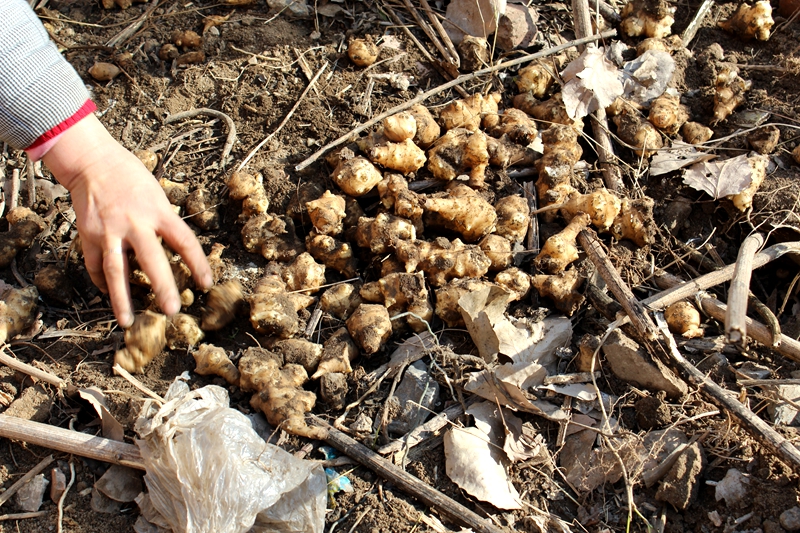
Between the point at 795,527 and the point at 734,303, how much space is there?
715mm

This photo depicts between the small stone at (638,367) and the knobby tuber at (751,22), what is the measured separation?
2145mm

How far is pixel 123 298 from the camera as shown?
168 centimetres

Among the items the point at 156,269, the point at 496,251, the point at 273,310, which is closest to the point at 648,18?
the point at 496,251

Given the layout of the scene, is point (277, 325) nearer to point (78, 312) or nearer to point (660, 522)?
point (78, 312)

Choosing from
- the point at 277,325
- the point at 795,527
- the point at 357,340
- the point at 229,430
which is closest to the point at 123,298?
the point at 229,430

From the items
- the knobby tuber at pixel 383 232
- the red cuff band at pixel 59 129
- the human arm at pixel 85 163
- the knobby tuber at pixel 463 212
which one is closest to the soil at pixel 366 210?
the knobby tuber at pixel 383 232

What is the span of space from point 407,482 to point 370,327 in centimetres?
59

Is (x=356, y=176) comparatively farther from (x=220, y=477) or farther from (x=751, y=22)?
(x=751, y=22)

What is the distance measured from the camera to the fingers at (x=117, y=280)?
1.66m

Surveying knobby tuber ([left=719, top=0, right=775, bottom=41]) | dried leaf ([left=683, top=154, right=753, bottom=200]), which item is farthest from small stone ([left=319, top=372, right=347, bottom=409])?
knobby tuber ([left=719, top=0, right=775, bottom=41])

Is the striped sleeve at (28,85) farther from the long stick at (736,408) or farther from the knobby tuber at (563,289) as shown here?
the long stick at (736,408)

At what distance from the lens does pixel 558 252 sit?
8.15ft

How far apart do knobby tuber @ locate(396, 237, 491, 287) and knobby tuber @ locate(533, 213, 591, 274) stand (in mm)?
246

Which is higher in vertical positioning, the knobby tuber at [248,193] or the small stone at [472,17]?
the small stone at [472,17]
